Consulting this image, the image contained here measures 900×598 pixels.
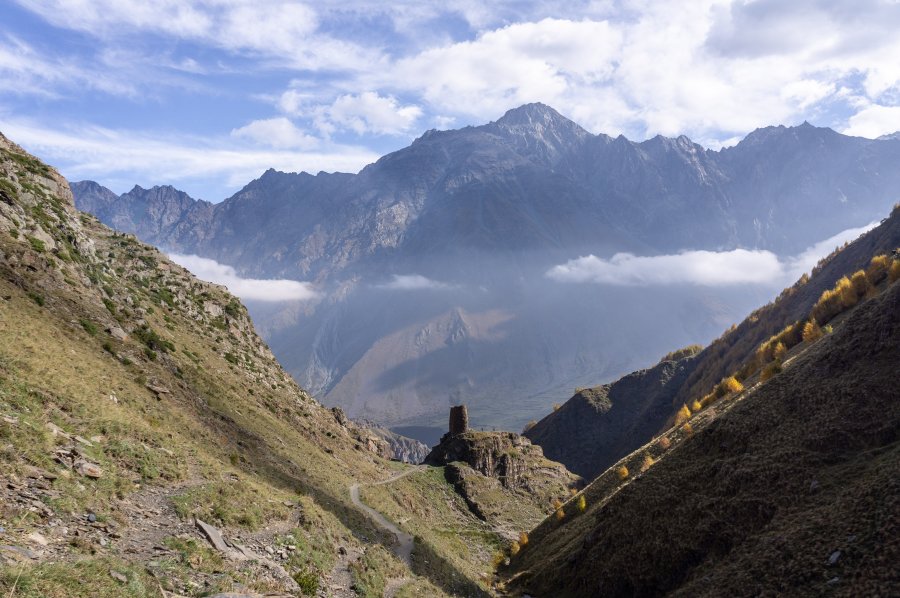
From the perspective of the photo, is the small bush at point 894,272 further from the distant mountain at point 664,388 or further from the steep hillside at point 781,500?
the distant mountain at point 664,388

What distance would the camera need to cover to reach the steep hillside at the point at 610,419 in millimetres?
159500

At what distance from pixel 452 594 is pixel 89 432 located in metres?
26.6

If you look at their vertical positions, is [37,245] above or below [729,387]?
above

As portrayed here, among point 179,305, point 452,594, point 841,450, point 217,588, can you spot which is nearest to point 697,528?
point 841,450

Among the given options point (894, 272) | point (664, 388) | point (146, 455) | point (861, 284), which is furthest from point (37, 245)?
point (664, 388)

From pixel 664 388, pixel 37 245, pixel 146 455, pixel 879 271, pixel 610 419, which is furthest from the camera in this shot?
pixel 610 419

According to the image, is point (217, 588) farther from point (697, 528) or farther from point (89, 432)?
point (697, 528)

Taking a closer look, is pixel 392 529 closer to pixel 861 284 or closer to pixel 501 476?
pixel 861 284

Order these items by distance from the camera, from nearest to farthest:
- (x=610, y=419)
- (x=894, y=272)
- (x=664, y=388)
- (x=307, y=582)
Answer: (x=307, y=582) → (x=894, y=272) → (x=664, y=388) → (x=610, y=419)

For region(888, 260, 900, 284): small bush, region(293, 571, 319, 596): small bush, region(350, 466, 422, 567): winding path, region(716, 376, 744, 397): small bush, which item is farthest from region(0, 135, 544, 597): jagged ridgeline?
region(888, 260, 900, 284): small bush

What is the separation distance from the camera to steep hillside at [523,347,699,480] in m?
160

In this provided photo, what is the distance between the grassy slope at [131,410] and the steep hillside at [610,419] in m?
100

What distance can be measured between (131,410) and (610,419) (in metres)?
165

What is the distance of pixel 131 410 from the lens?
33.2 metres
